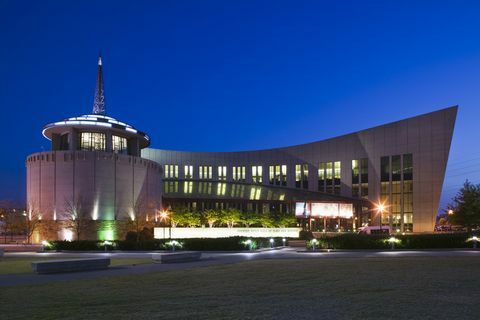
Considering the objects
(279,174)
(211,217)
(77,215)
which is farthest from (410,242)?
(279,174)

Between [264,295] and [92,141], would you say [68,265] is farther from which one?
[92,141]

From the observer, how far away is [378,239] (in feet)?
121

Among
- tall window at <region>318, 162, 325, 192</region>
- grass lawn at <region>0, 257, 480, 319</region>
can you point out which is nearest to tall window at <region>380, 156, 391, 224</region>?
tall window at <region>318, 162, 325, 192</region>

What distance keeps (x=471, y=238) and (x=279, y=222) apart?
30.9 meters

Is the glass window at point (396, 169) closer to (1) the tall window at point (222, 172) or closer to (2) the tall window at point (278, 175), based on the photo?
(2) the tall window at point (278, 175)

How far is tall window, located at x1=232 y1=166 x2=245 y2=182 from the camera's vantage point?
112m

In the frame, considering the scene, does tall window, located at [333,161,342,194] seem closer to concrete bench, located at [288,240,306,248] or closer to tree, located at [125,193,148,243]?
concrete bench, located at [288,240,306,248]

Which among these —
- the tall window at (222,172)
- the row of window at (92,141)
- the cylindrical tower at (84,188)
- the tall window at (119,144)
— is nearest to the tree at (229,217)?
the cylindrical tower at (84,188)

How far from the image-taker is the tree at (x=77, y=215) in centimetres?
5422

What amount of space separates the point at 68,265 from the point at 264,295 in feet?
43.3

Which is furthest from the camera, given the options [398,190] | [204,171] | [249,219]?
[204,171]

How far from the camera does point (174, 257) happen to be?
94.7 feet

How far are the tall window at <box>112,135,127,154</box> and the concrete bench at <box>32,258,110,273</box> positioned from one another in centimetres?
4330

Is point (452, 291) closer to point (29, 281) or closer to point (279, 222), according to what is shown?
point (29, 281)
